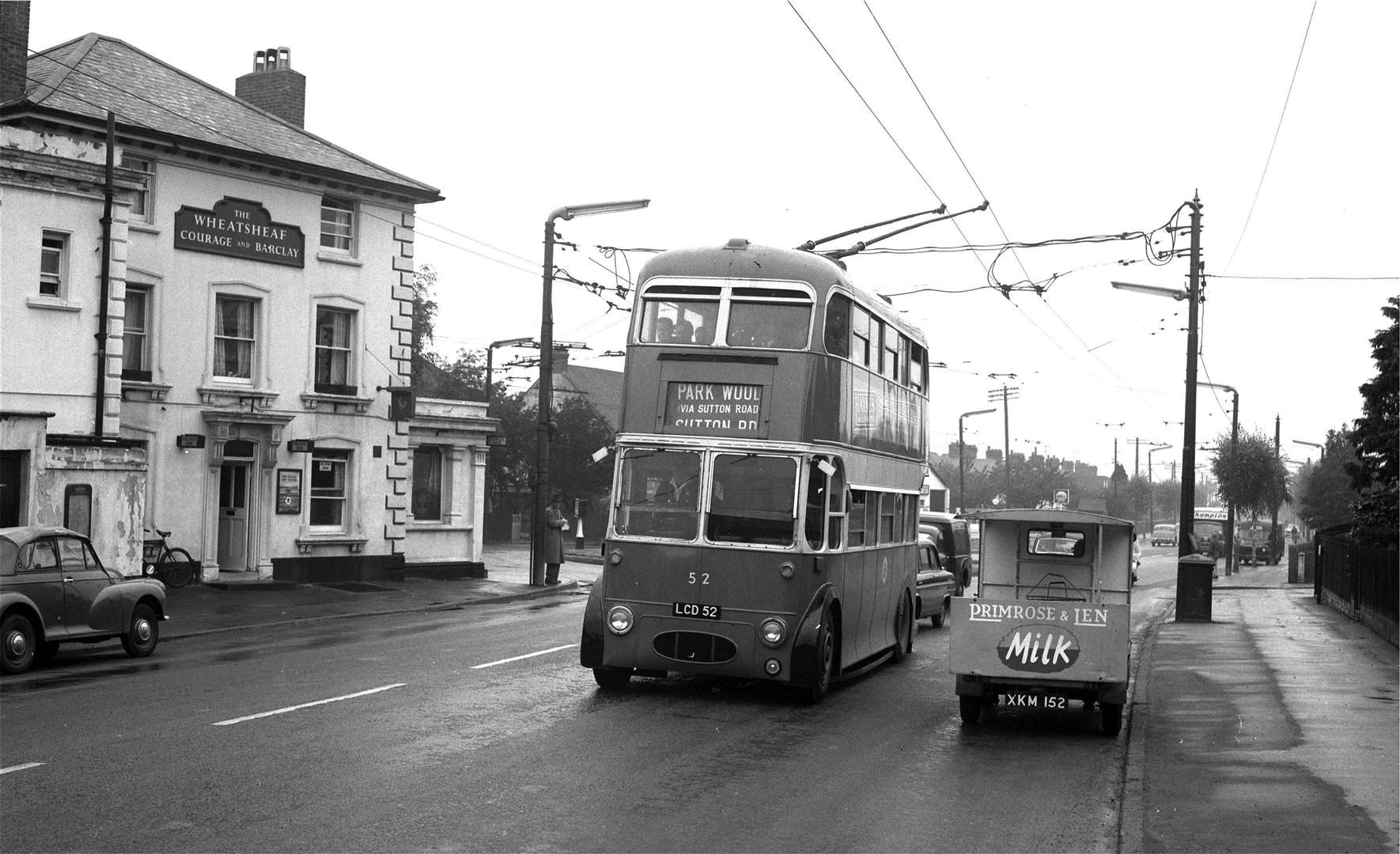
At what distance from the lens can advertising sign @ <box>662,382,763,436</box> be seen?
569 inches

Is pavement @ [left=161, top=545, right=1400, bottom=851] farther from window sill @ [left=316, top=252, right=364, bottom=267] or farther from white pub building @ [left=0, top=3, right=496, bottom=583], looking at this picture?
window sill @ [left=316, top=252, right=364, bottom=267]

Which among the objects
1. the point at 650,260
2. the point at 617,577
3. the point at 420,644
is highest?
the point at 650,260

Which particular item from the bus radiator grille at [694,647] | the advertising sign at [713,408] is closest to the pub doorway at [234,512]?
the advertising sign at [713,408]

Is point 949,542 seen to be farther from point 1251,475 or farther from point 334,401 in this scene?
point 1251,475

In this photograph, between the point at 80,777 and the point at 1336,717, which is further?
the point at 1336,717

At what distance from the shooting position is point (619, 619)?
14.5 m

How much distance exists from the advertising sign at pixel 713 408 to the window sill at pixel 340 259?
17554 mm

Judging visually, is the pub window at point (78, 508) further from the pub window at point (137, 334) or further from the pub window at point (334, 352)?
the pub window at point (334, 352)

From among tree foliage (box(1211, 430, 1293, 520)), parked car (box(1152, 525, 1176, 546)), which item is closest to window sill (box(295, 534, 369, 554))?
tree foliage (box(1211, 430, 1293, 520))

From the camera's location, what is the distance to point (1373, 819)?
9.08m

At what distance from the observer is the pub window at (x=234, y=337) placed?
28.6m

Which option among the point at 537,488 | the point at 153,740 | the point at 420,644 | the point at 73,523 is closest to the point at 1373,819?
the point at 153,740

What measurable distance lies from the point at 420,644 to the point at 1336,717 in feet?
37.2

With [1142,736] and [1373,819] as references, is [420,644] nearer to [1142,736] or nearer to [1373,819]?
[1142,736]
